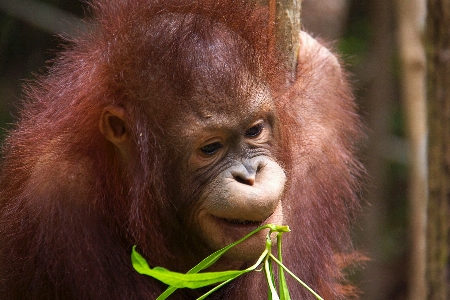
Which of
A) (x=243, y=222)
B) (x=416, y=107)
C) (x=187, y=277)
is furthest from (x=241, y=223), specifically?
(x=416, y=107)

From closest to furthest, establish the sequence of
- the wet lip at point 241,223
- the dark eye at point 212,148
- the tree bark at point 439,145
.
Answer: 1. the wet lip at point 241,223
2. the dark eye at point 212,148
3. the tree bark at point 439,145

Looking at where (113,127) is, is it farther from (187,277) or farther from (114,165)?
(187,277)

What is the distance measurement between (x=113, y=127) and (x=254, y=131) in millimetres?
632

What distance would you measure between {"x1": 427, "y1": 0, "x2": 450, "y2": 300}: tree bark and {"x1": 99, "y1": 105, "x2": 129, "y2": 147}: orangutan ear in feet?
6.87

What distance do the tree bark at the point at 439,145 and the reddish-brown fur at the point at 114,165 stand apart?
118 cm

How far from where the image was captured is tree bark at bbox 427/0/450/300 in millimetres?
4457

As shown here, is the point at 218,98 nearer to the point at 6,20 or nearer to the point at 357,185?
the point at 357,185

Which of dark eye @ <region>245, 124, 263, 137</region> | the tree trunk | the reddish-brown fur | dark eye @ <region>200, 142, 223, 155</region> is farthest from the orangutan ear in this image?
the tree trunk

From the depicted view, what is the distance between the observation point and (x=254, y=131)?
326 cm

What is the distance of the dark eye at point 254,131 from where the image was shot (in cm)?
324

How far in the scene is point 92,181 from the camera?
3.36 metres

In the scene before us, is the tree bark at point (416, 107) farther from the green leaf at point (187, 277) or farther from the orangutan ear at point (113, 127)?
the green leaf at point (187, 277)

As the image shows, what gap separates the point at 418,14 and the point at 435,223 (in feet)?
7.21

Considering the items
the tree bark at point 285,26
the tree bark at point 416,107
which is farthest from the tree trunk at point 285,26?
the tree bark at point 416,107
